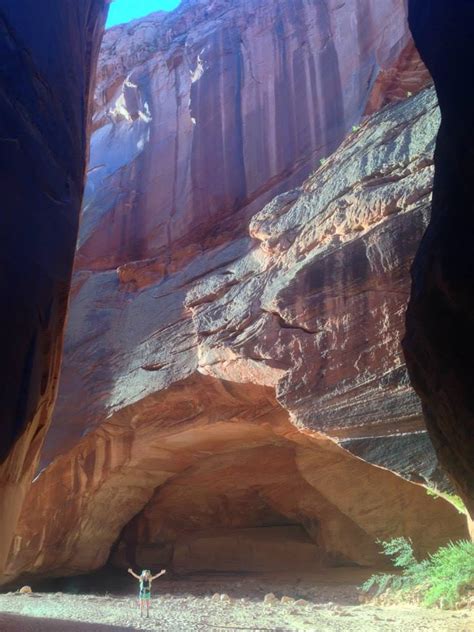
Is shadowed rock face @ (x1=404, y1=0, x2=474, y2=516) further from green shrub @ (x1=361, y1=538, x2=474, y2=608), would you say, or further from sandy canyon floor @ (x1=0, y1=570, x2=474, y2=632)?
green shrub @ (x1=361, y1=538, x2=474, y2=608)

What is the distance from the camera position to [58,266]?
19.8ft

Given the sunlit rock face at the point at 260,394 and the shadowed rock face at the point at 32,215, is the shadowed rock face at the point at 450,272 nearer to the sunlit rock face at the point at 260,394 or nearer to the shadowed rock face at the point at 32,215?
the shadowed rock face at the point at 32,215

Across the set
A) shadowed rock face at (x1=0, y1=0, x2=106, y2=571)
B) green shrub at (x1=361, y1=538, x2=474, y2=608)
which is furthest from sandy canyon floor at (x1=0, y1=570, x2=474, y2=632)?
shadowed rock face at (x1=0, y1=0, x2=106, y2=571)

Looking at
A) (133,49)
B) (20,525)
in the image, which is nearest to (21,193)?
(20,525)

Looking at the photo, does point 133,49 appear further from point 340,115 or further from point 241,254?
point 241,254

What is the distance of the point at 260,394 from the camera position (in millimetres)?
13148

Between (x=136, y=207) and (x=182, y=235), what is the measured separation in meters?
2.96

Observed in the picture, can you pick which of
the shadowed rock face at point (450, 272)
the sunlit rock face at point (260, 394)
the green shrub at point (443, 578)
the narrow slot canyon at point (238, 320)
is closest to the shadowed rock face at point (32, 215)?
the narrow slot canyon at point (238, 320)

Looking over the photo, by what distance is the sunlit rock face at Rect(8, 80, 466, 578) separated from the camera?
37.0 feet

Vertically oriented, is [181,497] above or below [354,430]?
below

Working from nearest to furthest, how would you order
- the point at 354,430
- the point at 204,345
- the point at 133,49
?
the point at 354,430, the point at 204,345, the point at 133,49

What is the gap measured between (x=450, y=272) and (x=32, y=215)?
3.71 metres

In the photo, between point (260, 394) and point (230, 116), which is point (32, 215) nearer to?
point (260, 394)

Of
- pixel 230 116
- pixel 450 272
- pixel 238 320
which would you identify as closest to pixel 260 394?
pixel 238 320
